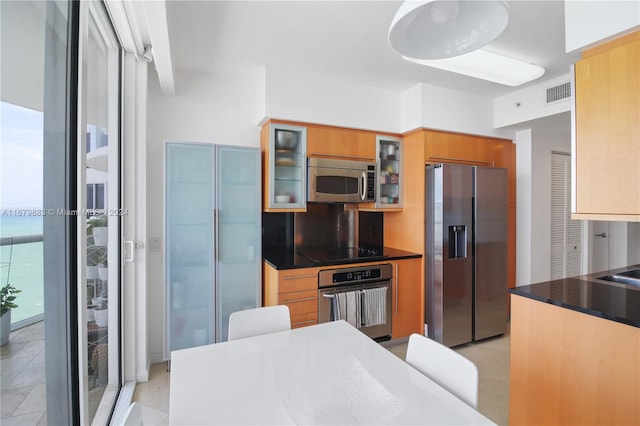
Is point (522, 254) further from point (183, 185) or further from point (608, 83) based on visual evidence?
point (183, 185)

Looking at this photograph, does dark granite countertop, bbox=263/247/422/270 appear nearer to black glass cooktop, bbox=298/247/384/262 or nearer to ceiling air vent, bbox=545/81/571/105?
black glass cooktop, bbox=298/247/384/262

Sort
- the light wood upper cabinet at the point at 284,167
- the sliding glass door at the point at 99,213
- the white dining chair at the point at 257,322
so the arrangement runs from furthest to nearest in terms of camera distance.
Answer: the light wood upper cabinet at the point at 284,167 < the white dining chair at the point at 257,322 < the sliding glass door at the point at 99,213

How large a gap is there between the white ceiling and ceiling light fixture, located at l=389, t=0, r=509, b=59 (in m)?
0.99

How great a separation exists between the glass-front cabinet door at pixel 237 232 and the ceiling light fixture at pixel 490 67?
1.64 meters

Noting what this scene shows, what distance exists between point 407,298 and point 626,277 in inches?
63.5

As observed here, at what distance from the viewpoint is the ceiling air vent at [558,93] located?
2770 mm

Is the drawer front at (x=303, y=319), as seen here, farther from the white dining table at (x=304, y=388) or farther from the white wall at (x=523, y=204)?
the white wall at (x=523, y=204)

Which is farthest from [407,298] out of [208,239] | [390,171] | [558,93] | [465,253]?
[558,93]

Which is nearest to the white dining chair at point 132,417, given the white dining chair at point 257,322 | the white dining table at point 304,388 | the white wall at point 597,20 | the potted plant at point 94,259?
the white dining table at point 304,388

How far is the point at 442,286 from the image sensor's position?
2.87 m

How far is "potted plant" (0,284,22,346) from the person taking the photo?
76cm

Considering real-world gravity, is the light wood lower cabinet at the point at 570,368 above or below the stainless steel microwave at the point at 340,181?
below

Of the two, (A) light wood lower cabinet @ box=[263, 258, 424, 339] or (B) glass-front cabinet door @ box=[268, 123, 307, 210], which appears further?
(B) glass-front cabinet door @ box=[268, 123, 307, 210]

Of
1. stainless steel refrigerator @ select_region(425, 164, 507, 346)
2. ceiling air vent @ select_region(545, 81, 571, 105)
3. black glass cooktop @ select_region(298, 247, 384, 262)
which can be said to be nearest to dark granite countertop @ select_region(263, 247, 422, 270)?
black glass cooktop @ select_region(298, 247, 384, 262)
